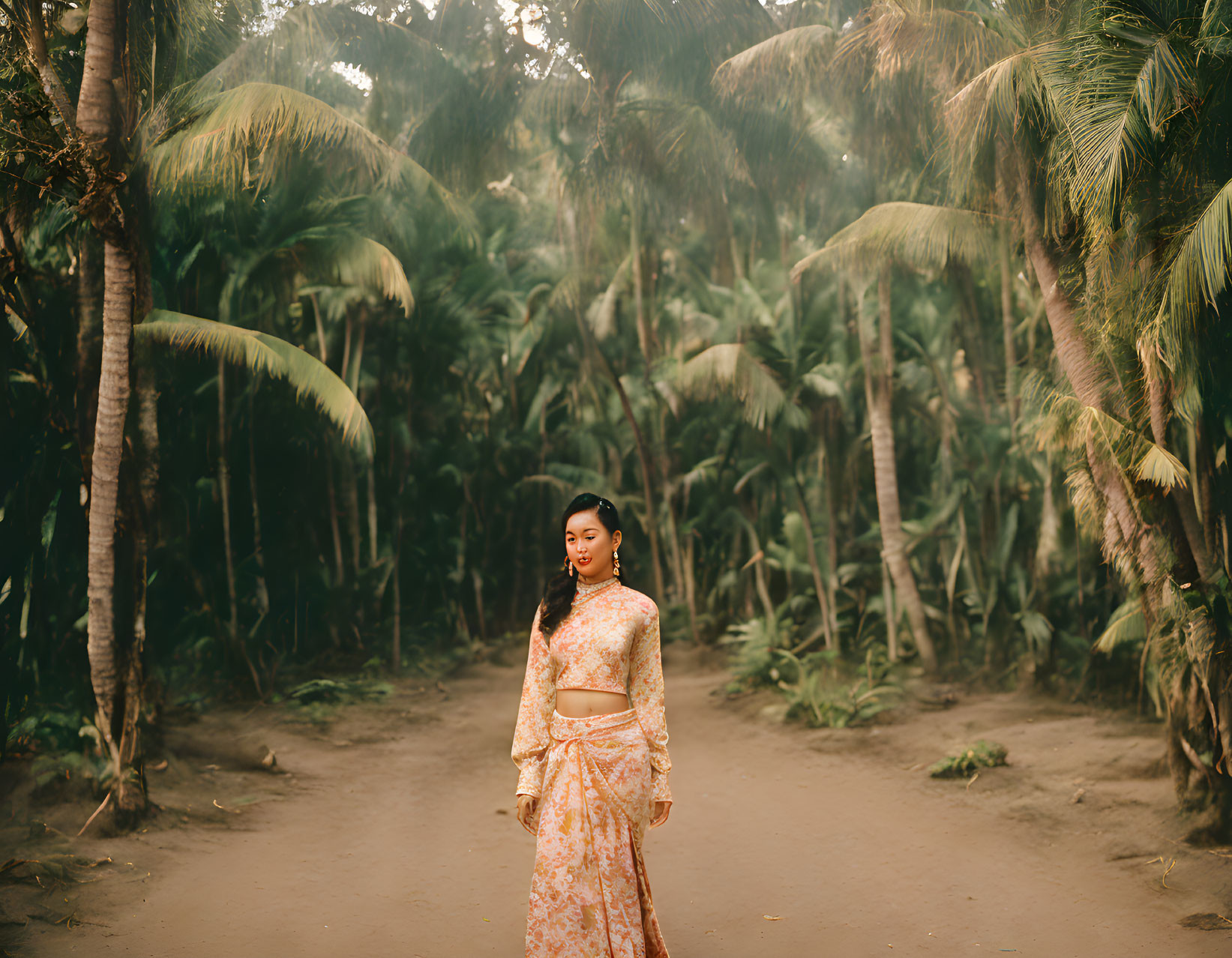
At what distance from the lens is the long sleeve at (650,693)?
8.82ft

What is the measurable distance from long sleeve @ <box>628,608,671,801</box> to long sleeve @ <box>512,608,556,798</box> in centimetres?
25

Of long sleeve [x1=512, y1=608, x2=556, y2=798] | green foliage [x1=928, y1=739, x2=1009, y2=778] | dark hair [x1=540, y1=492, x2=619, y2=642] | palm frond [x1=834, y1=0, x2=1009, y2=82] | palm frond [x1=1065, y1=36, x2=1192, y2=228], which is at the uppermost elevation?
palm frond [x1=834, y1=0, x2=1009, y2=82]

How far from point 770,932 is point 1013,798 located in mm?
2783

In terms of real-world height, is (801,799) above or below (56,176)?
below

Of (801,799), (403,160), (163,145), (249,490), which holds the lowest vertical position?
(801,799)

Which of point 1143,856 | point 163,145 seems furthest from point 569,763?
point 163,145

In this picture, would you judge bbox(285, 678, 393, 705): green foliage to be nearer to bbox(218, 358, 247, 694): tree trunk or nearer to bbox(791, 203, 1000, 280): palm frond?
bbox(218, 358, 247, 694): tree trunk

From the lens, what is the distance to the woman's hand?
8.85 ft

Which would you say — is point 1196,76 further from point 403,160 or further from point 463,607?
point 463,607

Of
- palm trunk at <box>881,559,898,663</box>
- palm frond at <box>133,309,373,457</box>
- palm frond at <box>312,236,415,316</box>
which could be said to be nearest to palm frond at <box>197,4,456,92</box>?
palm frond at <box>312,236,415,316</box>

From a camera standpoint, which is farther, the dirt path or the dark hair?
the dirt path

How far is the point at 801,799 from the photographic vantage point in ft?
20.6

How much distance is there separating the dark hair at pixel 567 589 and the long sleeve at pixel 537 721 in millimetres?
37

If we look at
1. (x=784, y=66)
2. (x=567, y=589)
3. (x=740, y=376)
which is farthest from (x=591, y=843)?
(x=784, y=66)
